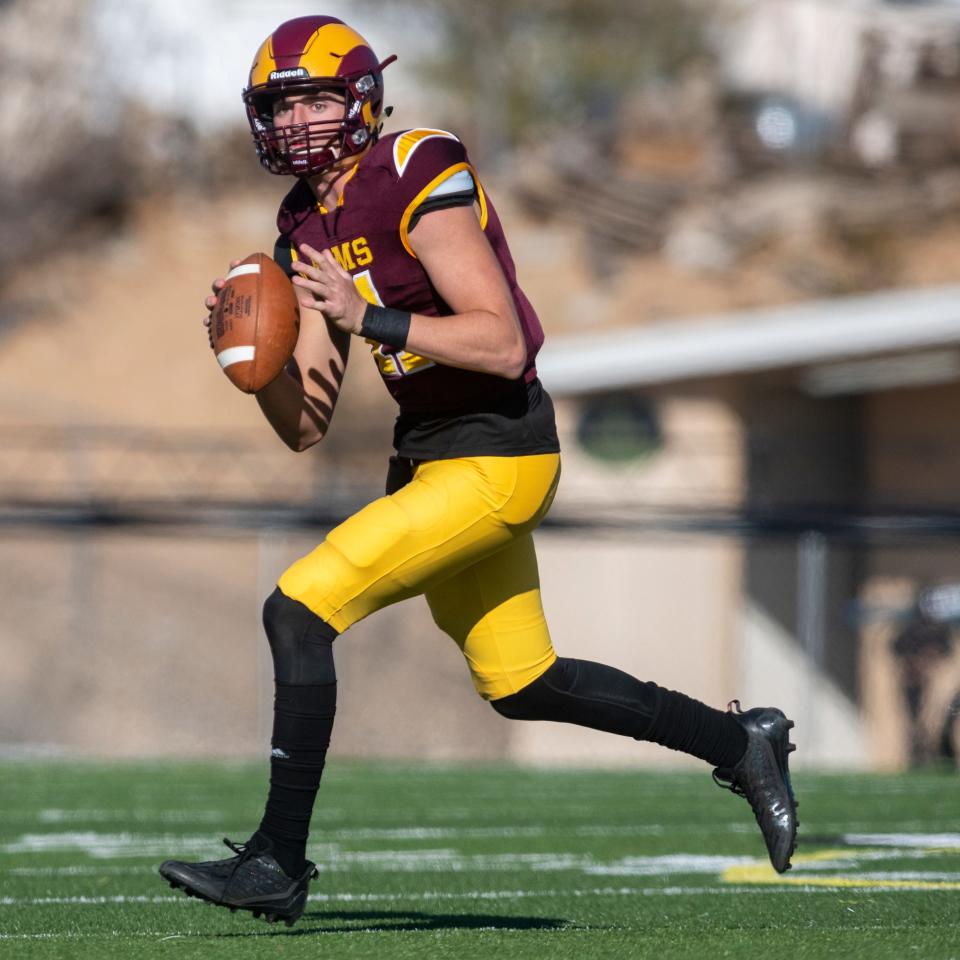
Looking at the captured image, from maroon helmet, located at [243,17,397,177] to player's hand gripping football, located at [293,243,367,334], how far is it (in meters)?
0.40

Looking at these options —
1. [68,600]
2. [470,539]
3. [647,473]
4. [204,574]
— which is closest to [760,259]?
[204,574]

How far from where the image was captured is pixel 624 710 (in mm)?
4652

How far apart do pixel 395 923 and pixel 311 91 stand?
6.80ft

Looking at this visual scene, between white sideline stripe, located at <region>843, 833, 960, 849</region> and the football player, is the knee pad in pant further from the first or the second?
white sideline stripe, located at <region>843, 833, 960, 849</region>

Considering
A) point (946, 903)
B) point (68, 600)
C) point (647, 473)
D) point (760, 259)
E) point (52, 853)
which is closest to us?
point (946, 903)

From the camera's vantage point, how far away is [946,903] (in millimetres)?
4910

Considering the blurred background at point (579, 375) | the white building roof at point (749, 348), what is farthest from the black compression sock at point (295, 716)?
the white building roof at point (749, 348)

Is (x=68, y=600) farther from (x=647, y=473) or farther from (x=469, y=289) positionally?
(x=469, y=289)

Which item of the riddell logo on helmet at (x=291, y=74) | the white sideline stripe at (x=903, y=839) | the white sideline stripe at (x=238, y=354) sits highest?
the riddell logo on helmet at (x=291, y=74)

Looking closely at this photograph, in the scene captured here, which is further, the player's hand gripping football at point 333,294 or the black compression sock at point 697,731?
the black compression sock at point 697,731

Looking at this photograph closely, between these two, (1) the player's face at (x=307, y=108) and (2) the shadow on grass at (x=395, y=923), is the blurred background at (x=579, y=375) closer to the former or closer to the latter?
(2) the shadow on grass at (x=395, y=923)

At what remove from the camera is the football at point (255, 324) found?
176 inches

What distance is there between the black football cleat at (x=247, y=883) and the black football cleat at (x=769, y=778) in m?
1.16

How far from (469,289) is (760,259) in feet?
83.9
